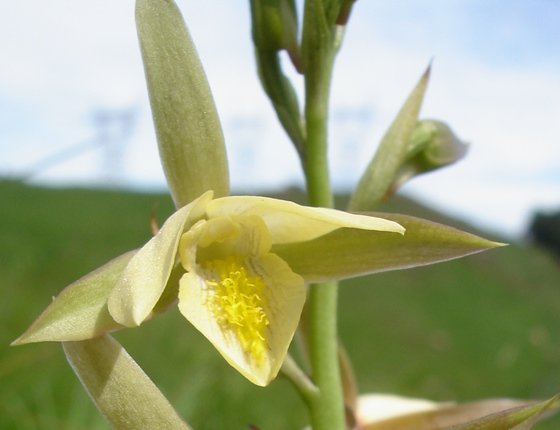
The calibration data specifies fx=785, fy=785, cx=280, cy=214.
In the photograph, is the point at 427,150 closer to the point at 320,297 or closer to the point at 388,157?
the point at 388,157

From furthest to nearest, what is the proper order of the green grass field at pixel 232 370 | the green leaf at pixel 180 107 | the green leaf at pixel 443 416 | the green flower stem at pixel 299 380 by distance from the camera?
the green grass field at pixel 232 370, the green leaf at pixel 443 416, the green flower stem at pixel 299 380, the green leaf at pixel 180 107

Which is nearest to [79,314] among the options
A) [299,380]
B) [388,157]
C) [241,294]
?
[241,294]

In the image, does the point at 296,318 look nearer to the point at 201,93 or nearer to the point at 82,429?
the point at 201,93

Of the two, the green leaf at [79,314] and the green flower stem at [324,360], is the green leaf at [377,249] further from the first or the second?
the green leaf at [79,314]

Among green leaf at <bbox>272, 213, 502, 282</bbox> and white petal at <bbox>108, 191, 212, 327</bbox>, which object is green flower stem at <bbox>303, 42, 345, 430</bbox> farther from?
white petal at <bbox>108, 191, 212, 327</bbox>

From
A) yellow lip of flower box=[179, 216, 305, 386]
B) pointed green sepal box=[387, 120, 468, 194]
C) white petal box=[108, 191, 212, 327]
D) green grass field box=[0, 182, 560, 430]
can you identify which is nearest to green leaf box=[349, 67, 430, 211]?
pointed green sepal box=[387, 120, 468, 194]

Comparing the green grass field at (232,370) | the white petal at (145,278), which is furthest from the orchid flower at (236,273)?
the green grass field at (232,370)

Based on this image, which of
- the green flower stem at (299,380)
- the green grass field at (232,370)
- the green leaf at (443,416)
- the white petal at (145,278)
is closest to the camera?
the white petal at (145,278)
